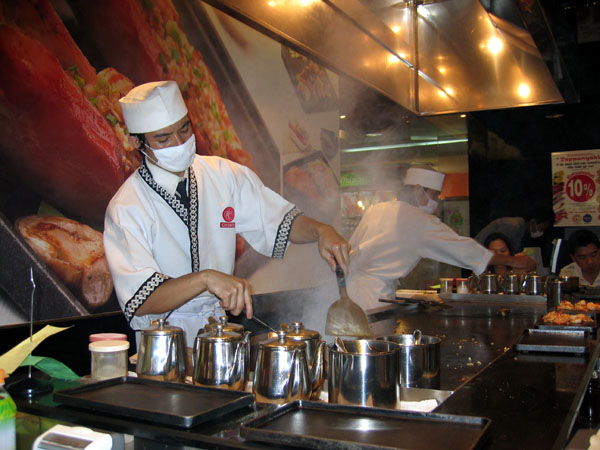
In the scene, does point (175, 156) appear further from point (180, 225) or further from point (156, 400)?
point (156, 400)

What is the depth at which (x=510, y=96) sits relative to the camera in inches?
136

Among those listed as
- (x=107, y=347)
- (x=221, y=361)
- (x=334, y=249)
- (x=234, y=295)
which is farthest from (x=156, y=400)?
(x=334, y=249)

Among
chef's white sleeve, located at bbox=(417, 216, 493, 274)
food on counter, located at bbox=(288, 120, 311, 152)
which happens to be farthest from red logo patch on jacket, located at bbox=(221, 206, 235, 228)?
chef's white sleeve, located at bbox=(417, 216, 493, 274)

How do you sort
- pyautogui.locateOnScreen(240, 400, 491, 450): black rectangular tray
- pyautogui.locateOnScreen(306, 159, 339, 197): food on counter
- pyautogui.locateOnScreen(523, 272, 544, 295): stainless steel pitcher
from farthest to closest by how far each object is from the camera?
pyautogui.locateOnScreen(306, 159, 339, 197): food on counter < pyautogui.locateOnScreen(523, 272, 544, 295): stainless steel pitcher < pyautogui.locateOnScreen(240, 400, 491, 450): black rectangular tray

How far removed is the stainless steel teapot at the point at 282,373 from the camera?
0.97m

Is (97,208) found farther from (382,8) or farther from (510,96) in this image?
(510,96)

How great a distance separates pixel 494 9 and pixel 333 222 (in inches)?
105

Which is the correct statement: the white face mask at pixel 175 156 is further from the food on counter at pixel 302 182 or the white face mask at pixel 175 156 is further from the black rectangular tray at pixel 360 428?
the food on counter at pixel 302 182

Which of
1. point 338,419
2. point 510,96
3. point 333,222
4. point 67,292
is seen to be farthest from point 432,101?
point 338,419

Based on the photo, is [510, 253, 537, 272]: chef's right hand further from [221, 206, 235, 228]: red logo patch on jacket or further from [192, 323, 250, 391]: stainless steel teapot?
[192, 323, 250, 391]: stainless steel teapot

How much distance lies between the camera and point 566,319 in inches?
81.5

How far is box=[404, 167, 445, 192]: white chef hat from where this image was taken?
161 inches

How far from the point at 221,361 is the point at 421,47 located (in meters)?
2.79

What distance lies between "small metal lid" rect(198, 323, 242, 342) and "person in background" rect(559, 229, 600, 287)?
471 centimetres
